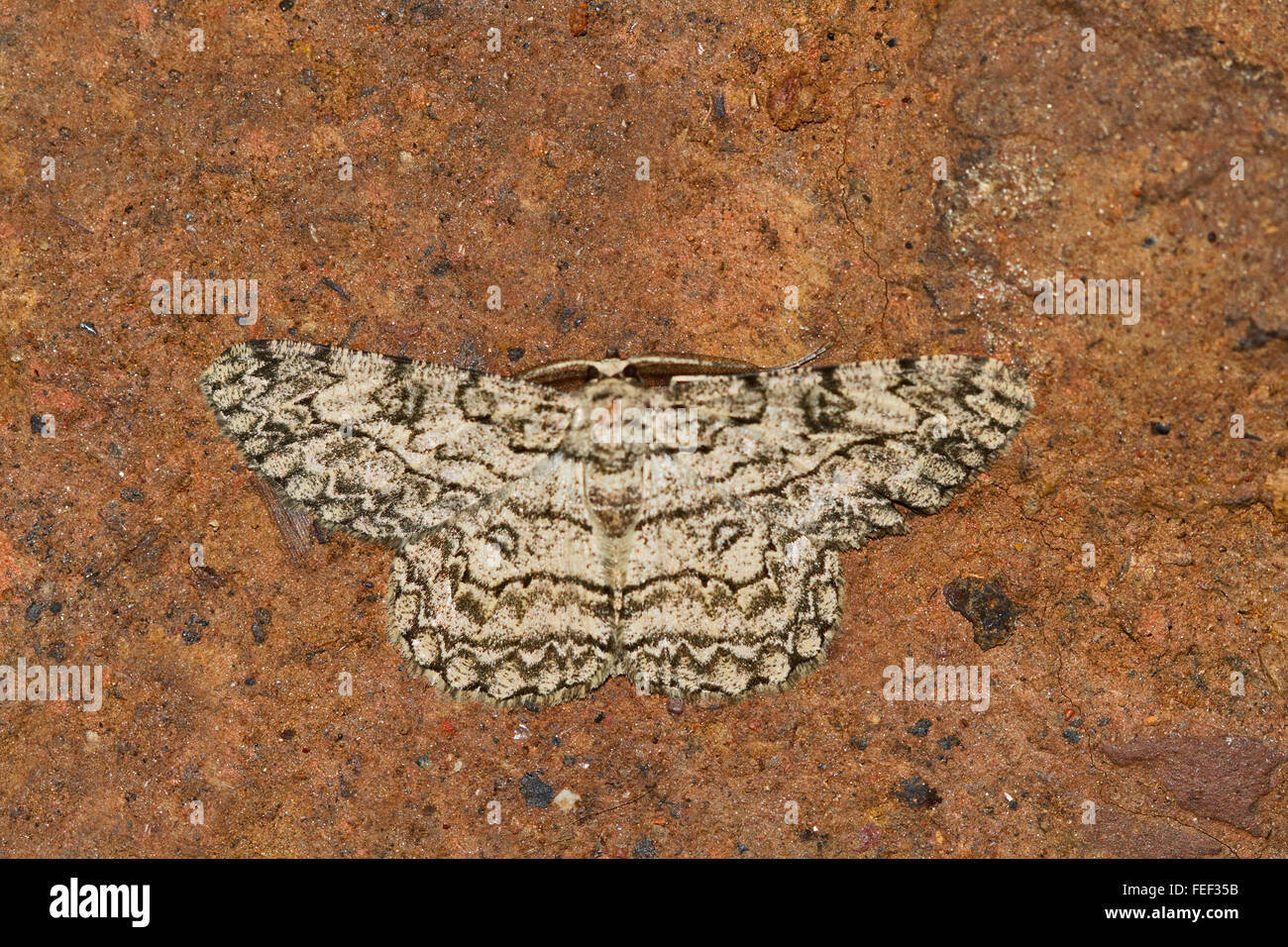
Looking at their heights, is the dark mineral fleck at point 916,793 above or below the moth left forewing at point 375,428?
below

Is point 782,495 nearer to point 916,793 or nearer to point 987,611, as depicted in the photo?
point 987,611

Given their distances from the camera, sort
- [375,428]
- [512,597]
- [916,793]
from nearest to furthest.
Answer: [375,428] < [512,597] < [916,793]

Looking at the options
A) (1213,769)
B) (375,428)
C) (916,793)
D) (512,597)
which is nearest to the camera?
(375,428)

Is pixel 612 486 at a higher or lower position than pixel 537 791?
higher

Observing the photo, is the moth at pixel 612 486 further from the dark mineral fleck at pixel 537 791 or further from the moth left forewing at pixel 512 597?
the dark mineral fleck at pixel 537 791

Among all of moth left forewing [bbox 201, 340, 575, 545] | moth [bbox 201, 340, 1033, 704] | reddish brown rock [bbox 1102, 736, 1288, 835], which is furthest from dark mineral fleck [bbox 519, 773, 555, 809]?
reddish brown rock [bbox 1102, 736, 1288, 835]

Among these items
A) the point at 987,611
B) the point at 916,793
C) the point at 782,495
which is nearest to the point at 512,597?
the point at 782,495

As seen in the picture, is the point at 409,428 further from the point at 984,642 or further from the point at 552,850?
the point at 984,642

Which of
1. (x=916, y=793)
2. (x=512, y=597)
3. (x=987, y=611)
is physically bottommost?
(x=916, y=793)

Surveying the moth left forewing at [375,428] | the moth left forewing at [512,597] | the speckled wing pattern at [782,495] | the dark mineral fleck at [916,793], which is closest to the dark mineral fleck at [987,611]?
the speckled wing pattern at [782,495]
